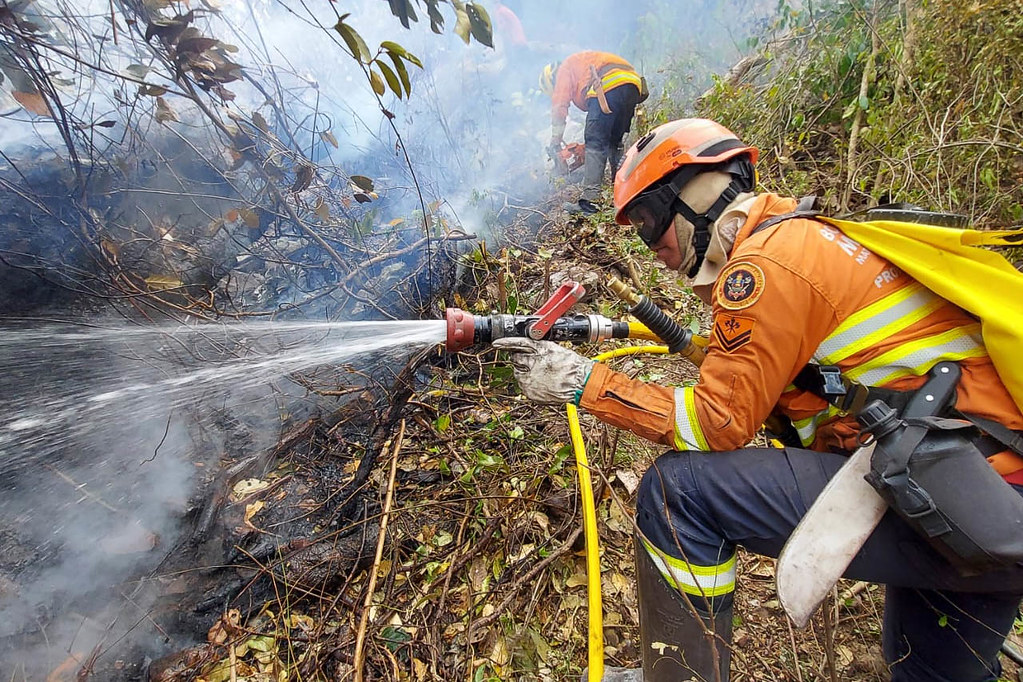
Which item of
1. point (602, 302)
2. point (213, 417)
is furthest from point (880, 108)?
point (213, 417)

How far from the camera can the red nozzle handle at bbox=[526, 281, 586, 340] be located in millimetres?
2082

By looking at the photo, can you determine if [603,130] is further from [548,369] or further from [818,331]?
[818,331]

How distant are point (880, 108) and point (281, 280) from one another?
17.4ft

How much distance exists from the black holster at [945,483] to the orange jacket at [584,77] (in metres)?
5.57

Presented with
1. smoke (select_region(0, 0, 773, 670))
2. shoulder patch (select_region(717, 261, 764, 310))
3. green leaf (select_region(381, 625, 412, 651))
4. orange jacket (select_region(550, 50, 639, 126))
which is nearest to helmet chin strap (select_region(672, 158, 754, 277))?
shoulder patch (select_region(717, 261, 764, 310))

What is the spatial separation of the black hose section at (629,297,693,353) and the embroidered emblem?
360 millimetres

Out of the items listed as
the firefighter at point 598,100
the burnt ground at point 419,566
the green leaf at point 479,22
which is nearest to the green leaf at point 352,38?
the green leaf at point 479,22

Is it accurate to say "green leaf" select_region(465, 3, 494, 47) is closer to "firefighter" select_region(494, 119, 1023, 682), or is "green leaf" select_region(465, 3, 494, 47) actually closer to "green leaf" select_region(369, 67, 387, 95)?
"green leaf" select_region(369, 67, 387, 95)

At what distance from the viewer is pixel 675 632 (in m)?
1.82

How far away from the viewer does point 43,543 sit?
8.36 ft

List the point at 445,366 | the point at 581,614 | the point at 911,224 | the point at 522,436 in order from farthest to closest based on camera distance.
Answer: the point at 445,366 < the point at 522,436 < the point at 581,614 < the point at 911,224

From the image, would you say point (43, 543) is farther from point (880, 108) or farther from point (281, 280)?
point (880, 108)

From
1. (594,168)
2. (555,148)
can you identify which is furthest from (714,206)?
(555,148)

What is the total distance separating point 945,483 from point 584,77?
6.31 metres
